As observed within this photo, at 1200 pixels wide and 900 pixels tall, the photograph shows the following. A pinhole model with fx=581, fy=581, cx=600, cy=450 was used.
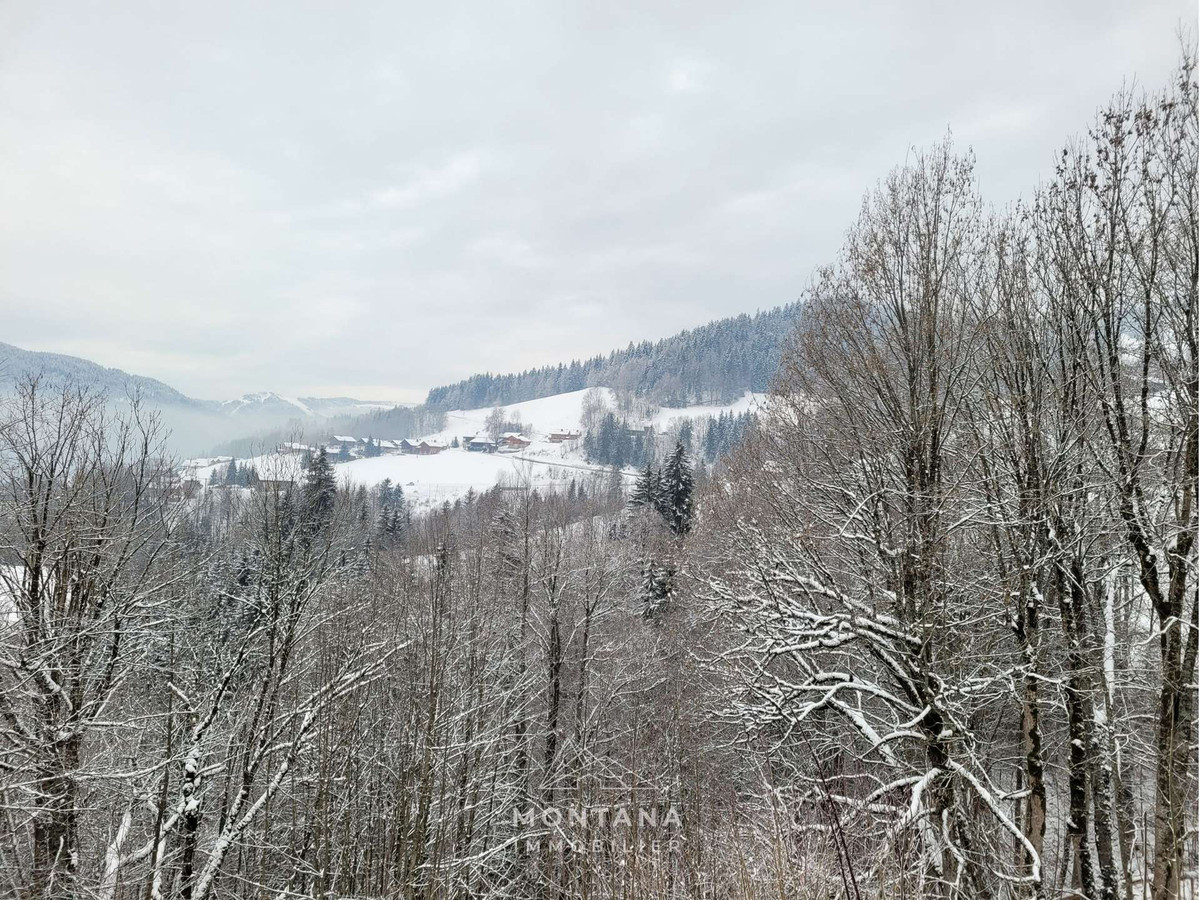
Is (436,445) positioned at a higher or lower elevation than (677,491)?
higher

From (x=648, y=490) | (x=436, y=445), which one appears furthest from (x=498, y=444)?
(x=648, y=490)

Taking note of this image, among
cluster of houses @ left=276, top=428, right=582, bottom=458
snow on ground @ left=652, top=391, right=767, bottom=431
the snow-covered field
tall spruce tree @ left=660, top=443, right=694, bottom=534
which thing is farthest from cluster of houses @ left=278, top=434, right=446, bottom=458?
tall spruce tree @ left=660, top=443, right=694, bottom=534

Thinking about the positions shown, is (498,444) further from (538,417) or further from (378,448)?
(378,448)

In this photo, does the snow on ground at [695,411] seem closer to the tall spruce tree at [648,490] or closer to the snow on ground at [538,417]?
the snow on ground at [538,417]

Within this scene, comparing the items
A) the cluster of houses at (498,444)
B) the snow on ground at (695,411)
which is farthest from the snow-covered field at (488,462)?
the cluster of houses at (498,444)

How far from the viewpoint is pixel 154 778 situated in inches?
361

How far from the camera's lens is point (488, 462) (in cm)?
11931

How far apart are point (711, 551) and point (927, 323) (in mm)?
11656

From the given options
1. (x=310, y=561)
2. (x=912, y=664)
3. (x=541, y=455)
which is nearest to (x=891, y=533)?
(x=912, y=664)

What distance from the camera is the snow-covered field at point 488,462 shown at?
93312mm

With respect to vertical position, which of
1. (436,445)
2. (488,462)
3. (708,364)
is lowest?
(488,462)

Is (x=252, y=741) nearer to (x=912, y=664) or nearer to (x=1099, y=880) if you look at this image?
(x=912, y=664)

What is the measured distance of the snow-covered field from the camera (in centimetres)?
9331

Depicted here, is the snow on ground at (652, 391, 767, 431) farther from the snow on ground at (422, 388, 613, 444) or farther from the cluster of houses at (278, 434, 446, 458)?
the cluster of houses at (278, 434, 446, 458)
